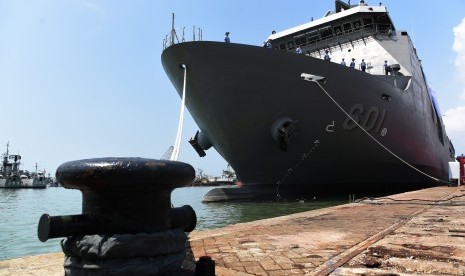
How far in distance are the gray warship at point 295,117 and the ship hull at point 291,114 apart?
4cm

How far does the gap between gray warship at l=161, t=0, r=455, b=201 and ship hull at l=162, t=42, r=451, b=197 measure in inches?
1.4

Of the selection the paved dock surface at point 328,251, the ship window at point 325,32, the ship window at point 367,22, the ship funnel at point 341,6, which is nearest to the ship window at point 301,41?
the ship window at point 325,32

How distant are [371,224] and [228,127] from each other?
361 inches

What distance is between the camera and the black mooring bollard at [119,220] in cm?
164

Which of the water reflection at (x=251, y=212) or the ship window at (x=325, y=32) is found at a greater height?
the ship window at (x=325, y=32)

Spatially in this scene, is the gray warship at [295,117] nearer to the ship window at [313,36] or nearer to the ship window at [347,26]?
the ship window at [347,26]

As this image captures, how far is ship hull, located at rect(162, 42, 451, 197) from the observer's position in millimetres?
13164

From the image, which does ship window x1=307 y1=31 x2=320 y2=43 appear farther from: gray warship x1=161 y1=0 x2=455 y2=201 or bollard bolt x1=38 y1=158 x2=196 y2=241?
bollard bolt x1=38 y1=158 x2=196 y2=241

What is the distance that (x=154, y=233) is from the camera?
5.71 feet

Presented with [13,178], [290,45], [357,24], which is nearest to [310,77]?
[357,24]

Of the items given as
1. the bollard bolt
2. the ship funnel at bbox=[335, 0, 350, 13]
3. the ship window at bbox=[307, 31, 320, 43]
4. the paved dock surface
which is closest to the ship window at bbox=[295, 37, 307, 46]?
the ship window at bbox=[307, 31, 320, 43]

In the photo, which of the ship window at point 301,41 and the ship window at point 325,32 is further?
the ship window at point 301,41

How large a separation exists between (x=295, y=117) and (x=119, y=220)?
39.6ft

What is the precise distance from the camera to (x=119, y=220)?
172cm
